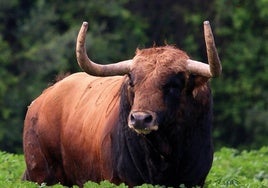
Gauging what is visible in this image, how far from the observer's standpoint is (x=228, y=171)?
16.0 meters

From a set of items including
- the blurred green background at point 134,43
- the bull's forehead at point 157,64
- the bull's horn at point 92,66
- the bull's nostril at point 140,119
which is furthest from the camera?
the blurred green background at point 134,43

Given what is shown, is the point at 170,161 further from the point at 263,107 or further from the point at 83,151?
the point at 263,107

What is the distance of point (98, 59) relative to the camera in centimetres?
4194

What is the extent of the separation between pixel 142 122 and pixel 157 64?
83 centimetres

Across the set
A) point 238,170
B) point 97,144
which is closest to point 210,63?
point 97,144

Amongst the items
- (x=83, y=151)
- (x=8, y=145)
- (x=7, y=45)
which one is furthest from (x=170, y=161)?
(x=7, y=45)

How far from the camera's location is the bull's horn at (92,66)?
1281 centimetres

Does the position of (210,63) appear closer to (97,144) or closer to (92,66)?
(92,66)

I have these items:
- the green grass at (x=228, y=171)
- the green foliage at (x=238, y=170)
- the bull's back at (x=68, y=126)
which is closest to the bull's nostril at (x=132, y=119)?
the green grass at (x=228, y=171)

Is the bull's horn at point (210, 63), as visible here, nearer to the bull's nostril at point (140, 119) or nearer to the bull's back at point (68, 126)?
the bull's nostril at point (140, 119)

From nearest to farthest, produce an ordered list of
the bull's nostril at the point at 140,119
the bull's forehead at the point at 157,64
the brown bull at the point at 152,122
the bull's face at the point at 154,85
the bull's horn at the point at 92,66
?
the bull's nostril at the point at 140,119
the bull's face at the point at 154,85
the brown bull at the point at 152,122
the bull's forehead at the point at 157,64
the bull's horn at the point at 92,66

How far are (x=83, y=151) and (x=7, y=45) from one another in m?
27.5

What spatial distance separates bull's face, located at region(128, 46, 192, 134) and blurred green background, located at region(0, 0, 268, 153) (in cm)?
2548

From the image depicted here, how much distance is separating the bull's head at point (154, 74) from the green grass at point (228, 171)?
3.34 ft
